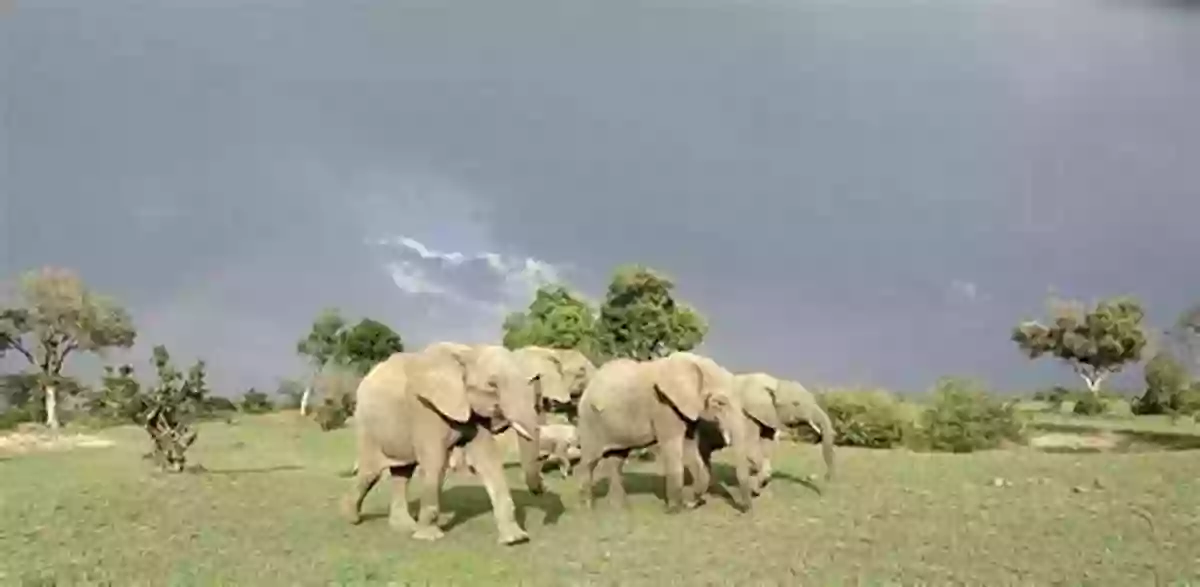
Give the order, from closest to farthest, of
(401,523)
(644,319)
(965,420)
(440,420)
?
(440,420)
(401,523)
(965,420)
(644,319)

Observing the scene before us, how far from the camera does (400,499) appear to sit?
25.4ft

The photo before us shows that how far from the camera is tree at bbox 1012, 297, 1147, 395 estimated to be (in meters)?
21.3

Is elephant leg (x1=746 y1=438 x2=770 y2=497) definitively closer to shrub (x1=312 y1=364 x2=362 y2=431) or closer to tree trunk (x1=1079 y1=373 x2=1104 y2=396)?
shrub (x1=312 y1=364 x2=362 y2=431)

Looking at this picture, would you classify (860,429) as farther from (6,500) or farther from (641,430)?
(6,500)

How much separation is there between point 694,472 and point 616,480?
63 centimetres

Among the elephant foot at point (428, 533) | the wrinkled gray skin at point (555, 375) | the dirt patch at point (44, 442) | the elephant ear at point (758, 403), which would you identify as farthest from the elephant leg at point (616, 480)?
the dirt patch at point (44, 442)

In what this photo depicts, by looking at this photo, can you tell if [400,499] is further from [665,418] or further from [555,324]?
[555,324]

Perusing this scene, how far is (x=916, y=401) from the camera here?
1606 cm

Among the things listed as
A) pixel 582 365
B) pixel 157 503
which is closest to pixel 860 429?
pixel 582 365

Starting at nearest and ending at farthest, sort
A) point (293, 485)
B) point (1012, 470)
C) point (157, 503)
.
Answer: point (157, 503), point (293, 485), point (1012, 470)

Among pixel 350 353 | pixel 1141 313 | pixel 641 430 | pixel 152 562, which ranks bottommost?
pixel 152 562

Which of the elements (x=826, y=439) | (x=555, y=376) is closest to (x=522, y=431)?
(x=826, y=439)

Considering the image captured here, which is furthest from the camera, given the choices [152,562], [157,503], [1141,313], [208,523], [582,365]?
[1141,313]

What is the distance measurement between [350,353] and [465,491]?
938cm
